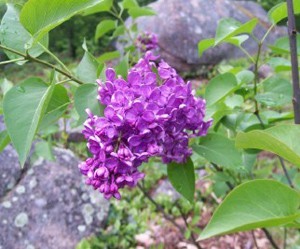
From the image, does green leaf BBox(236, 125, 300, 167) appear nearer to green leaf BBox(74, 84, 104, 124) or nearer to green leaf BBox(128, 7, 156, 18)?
green leaf BBox(74, 84, 104, 124)

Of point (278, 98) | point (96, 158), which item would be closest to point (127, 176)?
point (96, 158)

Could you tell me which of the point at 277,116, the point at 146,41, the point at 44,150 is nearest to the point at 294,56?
the point at 277,116

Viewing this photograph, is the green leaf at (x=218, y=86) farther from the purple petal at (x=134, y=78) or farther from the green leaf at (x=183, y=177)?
the purple petal at (x=134, y=78)

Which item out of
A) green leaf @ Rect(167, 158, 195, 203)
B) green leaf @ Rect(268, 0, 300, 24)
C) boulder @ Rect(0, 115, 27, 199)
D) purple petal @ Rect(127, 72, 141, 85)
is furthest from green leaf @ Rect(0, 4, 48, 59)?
boulder @ Rect(0, 115, 27, 199)

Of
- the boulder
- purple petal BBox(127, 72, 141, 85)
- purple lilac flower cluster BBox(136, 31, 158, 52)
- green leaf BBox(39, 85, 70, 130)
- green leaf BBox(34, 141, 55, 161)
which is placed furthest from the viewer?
the boulder

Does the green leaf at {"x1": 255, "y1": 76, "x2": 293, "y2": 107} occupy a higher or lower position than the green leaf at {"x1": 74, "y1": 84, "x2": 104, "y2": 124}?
lower

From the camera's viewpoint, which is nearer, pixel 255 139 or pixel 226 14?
pixel 255 139

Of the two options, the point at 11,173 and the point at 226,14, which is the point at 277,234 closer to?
the point at 11,173
